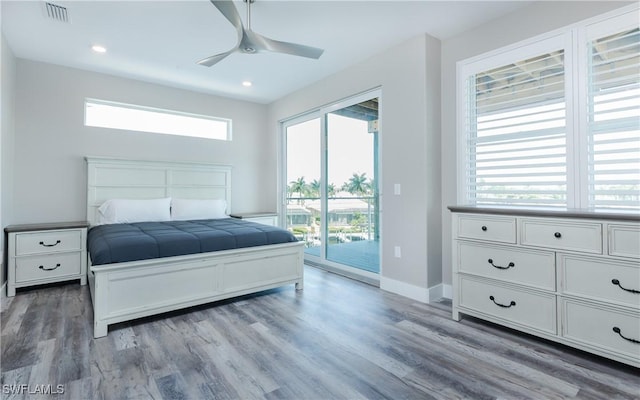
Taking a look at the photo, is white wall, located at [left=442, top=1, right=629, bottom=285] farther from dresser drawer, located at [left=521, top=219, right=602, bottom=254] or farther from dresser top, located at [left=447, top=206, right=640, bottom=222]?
dresser drawer, located at [left=521, top=219, right=602, bottom=254]

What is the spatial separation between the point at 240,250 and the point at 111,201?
6.80 feet

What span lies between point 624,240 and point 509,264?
0.65 meters

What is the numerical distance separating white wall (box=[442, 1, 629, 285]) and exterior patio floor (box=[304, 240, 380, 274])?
0.84m

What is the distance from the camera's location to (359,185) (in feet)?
13.2

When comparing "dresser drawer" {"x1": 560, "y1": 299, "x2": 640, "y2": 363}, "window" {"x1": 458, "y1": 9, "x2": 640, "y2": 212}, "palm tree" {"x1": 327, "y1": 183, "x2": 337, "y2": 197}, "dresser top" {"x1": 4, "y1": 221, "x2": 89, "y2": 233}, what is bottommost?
"dresser drawer" {"x1": 560, "y1": 299, "x2": 640, "y2": 363}

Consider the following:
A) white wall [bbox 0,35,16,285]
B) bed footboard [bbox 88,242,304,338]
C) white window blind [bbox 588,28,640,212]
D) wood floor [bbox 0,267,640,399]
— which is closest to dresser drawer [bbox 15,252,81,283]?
white wall [bbox 0,35,16,285]

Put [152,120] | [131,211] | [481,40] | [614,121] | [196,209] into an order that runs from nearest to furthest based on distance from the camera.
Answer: [614,121]
[481,40]
[131,211]
[196,209]
[152,120]

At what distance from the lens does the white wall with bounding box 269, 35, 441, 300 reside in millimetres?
3129

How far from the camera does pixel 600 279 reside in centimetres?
193

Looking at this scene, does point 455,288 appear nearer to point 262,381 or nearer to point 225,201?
point 262,381

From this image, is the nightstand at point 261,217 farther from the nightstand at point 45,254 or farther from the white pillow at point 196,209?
the nightstand at point 45,254

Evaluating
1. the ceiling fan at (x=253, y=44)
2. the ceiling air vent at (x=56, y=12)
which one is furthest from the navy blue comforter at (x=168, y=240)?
the ceiling air vent at (x=56, y=12)

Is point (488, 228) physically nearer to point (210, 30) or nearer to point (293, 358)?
point (293, 358)


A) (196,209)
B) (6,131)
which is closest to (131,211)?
(196,209)
